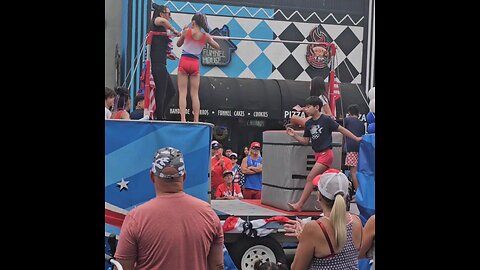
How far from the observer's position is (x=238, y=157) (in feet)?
17.2

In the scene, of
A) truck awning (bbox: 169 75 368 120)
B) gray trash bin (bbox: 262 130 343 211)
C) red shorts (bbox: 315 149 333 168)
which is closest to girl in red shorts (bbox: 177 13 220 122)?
truck awning (bbox: 169 75 368 120)

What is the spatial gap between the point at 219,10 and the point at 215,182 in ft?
4.05

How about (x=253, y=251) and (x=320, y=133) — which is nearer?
(x=253, y=251)

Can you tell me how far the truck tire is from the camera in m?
3.58

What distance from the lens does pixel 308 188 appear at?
3826mm

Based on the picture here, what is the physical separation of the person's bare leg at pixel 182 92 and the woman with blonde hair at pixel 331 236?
1.61m

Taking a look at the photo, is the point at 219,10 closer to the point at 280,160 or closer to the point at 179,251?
the point at 280,160

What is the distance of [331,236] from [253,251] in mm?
1031

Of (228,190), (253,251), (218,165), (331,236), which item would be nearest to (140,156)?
(331,236)

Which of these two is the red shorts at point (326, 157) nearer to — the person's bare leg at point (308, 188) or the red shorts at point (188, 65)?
the person's bare leg at point (308, 188)

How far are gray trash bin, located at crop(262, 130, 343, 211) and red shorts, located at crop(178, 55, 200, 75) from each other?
25.2 inches

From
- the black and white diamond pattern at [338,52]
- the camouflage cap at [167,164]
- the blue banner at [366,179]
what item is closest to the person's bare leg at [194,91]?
the black and white diamond pattern at [338,52]

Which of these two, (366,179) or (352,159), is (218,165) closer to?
(352,159)
